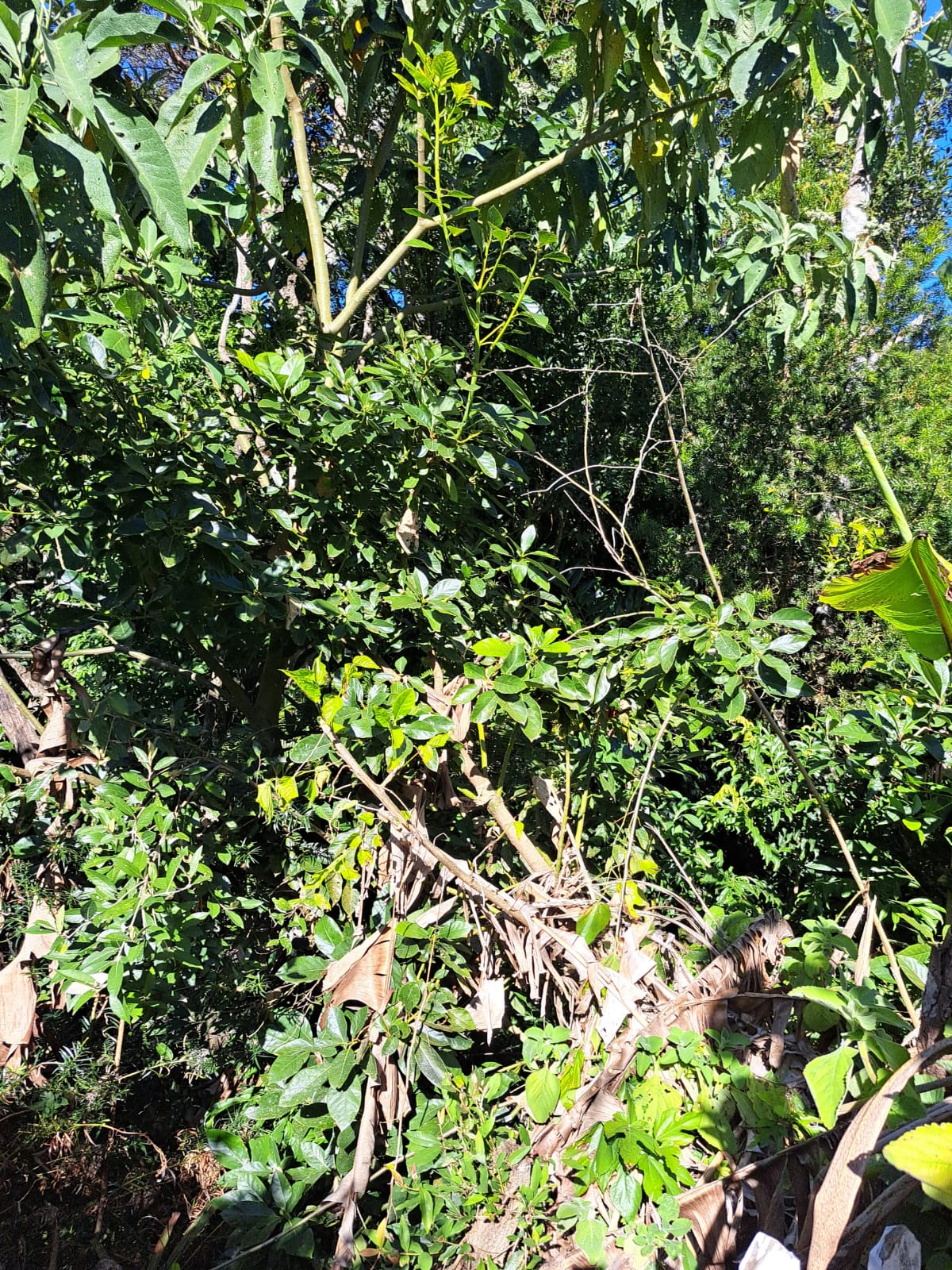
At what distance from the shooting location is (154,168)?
93 cm

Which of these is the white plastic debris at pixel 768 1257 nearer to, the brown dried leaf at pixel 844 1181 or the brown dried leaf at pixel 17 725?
the brown dried leaf at pixel 844 1181

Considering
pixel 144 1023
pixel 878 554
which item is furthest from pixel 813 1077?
pixel 144 1023

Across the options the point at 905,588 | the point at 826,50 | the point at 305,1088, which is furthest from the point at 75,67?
the point at 305,1088

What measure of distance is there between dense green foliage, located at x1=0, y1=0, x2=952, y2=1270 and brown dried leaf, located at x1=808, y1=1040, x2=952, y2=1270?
90mm

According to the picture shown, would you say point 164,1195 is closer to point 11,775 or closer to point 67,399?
point 11,775

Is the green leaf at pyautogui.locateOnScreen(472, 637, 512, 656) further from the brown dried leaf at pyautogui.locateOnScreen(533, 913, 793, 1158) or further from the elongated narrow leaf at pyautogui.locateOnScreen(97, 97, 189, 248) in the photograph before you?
the elongated narrow leaf at pyautogui.locateOnScreen(97, 97, 189, 248)

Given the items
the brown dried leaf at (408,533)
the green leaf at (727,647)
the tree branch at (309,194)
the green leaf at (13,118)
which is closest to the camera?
the green leaf at (13,118)

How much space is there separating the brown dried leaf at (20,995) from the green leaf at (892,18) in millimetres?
2311

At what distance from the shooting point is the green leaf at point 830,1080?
1126mm

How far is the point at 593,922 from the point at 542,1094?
33 cm

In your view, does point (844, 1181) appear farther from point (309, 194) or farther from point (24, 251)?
point (309, 194)

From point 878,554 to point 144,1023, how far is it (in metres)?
2.10

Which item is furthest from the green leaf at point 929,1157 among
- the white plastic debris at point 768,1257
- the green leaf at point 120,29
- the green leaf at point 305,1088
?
the green leaf at point 120,29

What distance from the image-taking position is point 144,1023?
2176 millimetres
